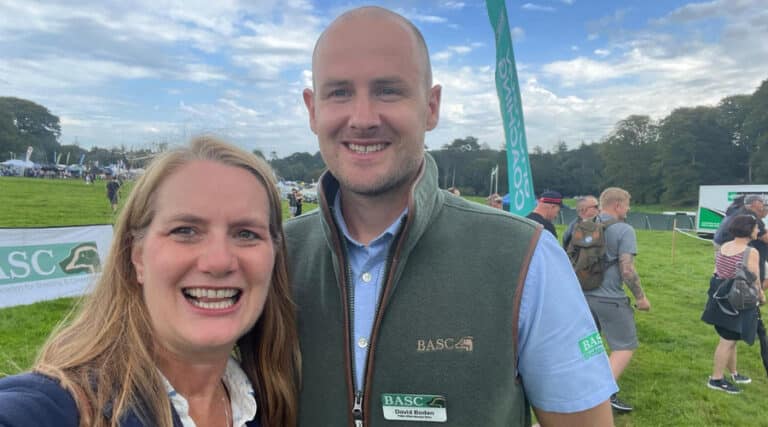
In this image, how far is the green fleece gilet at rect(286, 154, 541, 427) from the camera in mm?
1566

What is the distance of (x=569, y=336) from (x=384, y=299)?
2.01 feet

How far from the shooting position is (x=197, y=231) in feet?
4.82

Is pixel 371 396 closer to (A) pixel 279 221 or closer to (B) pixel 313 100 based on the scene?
(A) pixel 279 221

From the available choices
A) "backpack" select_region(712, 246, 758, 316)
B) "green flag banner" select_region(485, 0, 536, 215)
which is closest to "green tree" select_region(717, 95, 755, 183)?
"backpack" select_region(712, 246, 758, 316)

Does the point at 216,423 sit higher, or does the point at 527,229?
the point at 527,229

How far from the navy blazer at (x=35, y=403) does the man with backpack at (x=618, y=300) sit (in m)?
5.09

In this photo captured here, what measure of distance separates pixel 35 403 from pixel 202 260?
1.66ft

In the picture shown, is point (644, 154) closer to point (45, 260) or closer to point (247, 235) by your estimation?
point (45, 260)

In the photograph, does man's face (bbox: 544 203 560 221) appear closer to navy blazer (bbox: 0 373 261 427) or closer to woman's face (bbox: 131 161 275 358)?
woman's face (bbox: 131 161 275 358)

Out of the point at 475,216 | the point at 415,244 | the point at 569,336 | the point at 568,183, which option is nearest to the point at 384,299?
the point at 415,244

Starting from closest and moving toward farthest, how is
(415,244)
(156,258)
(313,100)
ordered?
(156,258)
(415,244)
(313,100)

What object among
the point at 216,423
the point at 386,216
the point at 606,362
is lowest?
the point at 216,423

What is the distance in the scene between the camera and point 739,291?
5.46 meters

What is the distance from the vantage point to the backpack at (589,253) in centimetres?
540
